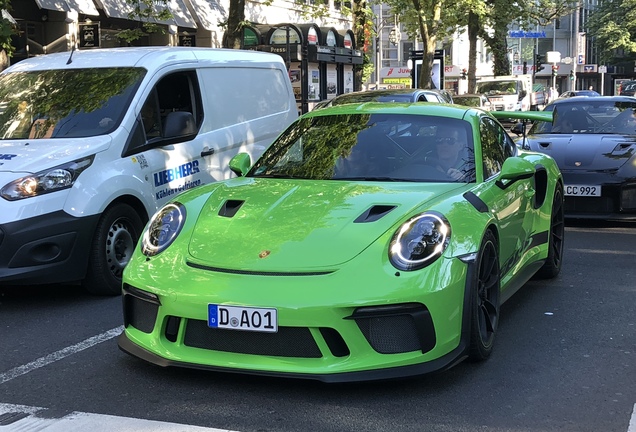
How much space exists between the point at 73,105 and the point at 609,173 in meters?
5.64

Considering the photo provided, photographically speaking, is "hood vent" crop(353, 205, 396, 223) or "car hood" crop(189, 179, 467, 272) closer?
"car hood" crop(189, 179, 467, 272)

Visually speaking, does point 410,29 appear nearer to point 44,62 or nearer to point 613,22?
point 44,62

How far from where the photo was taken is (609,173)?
9.15m

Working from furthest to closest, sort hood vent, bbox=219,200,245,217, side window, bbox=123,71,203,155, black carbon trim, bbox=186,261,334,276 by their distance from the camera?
side window, bbox=123,71,203,155, hood vent, bbox=219,200,245,217, black carbon trim, bbox=186,261,334,276

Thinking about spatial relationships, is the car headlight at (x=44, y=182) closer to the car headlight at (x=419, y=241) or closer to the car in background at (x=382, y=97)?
the car headlight at (x=419, y=241)

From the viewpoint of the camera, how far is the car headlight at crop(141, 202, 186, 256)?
4449 mm

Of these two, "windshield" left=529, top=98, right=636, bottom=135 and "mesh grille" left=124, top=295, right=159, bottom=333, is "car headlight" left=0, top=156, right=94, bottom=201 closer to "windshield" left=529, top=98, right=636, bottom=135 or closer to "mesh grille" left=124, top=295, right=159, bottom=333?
"mesh grille" left=124, top=295, right=159, bottom=333

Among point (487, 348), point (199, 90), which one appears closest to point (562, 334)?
point (487, 348)

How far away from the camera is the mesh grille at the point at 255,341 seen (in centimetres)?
388

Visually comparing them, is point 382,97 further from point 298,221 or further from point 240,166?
point 298,221

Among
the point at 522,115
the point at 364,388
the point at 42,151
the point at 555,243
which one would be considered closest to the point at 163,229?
the point at 364,388

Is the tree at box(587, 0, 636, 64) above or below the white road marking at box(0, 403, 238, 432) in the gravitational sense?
above

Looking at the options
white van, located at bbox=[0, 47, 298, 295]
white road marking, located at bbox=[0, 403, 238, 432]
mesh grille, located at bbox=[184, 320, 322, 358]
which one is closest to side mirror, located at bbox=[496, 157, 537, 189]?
mesh grille, located at bbox=[184, 320, 322, 358]

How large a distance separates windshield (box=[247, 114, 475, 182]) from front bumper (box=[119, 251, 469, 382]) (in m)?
1.16
